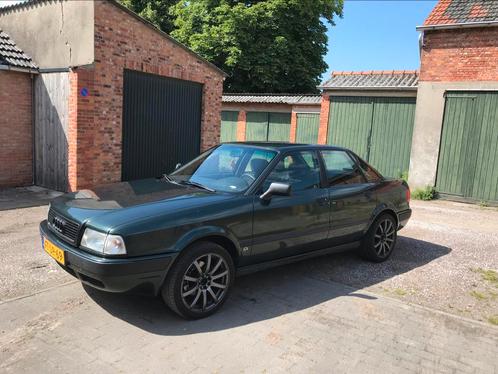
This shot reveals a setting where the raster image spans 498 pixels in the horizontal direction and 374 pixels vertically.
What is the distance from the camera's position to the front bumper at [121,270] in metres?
3.51

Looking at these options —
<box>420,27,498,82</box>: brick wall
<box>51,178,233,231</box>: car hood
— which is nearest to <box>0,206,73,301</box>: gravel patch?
<box>51,178,233,231</box>: car hood

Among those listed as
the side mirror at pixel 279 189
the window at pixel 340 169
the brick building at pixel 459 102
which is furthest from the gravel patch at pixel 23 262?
the brick building at pixel 459 102

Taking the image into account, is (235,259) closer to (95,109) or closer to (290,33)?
(95,109)

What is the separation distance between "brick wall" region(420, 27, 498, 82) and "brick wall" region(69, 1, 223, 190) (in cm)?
697

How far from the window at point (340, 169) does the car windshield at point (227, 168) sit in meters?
0.89

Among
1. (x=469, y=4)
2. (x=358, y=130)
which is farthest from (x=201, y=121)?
(x=469, y=4)

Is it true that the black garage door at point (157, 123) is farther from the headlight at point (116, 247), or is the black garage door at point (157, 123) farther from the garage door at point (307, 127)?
the garage door at point (307, 127)

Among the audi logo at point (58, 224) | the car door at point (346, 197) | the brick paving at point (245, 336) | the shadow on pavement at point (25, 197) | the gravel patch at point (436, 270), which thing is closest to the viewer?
the brick paving at point (245, 336)

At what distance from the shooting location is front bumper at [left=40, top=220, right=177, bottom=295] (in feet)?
11.5

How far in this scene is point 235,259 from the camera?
4320mm

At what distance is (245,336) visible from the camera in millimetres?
3738

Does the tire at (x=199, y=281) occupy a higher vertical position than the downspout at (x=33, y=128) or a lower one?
lower

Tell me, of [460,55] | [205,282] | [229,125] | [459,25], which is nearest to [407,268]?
[205,282]

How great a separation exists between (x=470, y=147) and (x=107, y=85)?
907 centimetres
